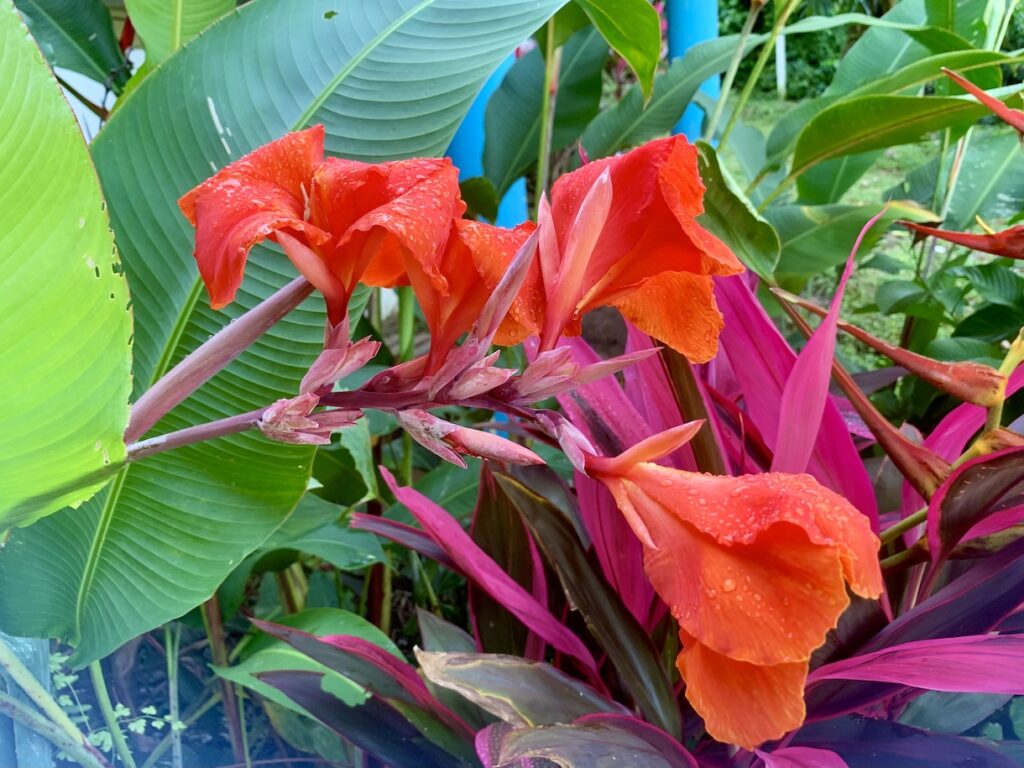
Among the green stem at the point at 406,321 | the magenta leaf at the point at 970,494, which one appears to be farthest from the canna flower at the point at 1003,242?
the green stem at the point at 406,321

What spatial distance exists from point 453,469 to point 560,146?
0.58 metres

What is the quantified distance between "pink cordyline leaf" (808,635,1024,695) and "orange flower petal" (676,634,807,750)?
0.70ft

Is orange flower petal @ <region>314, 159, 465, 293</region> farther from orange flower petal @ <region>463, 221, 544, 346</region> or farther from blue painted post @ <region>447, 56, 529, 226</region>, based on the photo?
blue painted post @ <region>447, 56, 529, 226</region>

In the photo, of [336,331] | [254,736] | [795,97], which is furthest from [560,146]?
[795,97]

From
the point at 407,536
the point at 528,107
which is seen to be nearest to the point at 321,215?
the point at 407,536

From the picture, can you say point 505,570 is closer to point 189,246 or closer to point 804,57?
point 189,246

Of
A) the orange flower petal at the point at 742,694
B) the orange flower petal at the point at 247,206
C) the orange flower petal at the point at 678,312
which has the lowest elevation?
the orange flower petal at the point at 742,694

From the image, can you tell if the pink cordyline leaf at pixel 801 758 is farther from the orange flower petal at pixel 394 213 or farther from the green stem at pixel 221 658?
the green stem at pixel 221 658

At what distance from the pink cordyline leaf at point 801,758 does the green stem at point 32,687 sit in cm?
42

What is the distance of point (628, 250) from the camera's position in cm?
37

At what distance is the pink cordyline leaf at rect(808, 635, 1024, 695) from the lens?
0.45 m

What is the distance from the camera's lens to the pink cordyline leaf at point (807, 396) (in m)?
0.52

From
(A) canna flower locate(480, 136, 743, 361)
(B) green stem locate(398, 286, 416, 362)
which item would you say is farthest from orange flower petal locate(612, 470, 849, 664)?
(B) green stem locate(398, 286, 416, 362)

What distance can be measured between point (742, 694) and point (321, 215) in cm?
26
